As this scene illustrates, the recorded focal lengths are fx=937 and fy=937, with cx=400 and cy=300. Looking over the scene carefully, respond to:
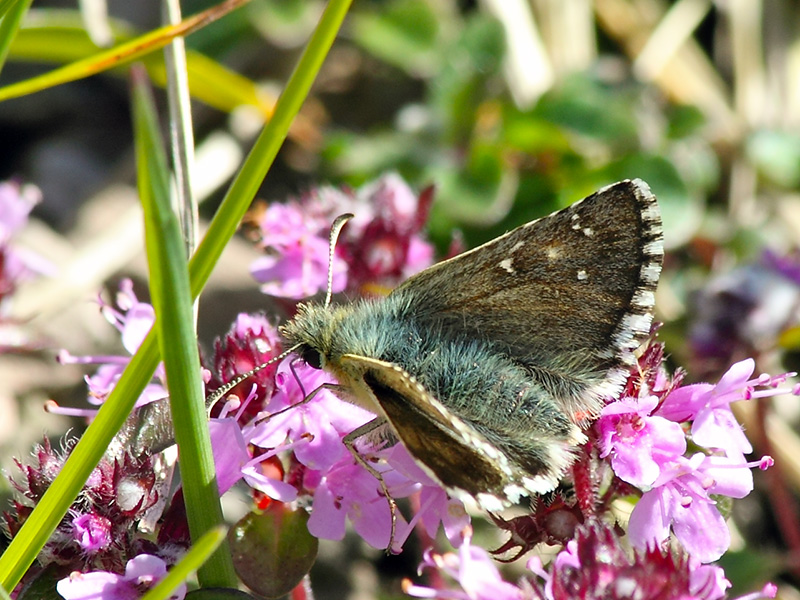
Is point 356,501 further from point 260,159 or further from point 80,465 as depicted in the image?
point 260,159

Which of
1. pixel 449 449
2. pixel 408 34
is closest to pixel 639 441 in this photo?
pixel 449 449

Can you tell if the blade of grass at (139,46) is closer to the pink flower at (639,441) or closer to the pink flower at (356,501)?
the pink flower at (356,501)

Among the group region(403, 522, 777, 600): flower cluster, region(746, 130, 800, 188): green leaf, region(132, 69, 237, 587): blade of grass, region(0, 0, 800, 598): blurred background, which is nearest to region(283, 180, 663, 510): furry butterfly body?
region(403, 522, 777, 600): flower cluster

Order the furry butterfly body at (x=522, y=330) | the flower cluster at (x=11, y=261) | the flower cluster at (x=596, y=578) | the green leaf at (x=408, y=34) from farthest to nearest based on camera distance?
the green leaf at (x=408, y=34) < the flower cluster at (x=11, y=261) < the furry butterfly body at (x=522, y=330) < the flower cluster at (x=596, y=578)

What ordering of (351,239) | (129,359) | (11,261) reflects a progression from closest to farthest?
(129,359) → (351,239) → (11,261)

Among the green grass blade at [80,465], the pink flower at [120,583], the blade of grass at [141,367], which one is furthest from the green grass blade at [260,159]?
the pink flower at [120,583]

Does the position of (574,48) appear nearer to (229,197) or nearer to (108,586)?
(229,197)
